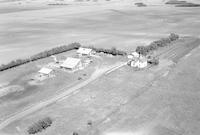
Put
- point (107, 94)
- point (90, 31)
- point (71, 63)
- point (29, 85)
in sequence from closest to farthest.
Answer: point (107, 94), point (29, 85), point (71, 63), point (90, 31)

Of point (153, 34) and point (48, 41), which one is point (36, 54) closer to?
point (48, 41)

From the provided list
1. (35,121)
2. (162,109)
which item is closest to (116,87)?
(162,109)

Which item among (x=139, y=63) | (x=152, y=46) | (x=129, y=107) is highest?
(x=152, y=46)

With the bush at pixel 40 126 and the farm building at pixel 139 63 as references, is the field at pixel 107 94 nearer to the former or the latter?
the bush at pixel 40 126

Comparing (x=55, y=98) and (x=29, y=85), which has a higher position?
(x=29, y=85)

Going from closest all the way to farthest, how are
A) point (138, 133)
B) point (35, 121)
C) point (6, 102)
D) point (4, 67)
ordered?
point (138, 133), point (35, 121), point (6, 102), point (4, 67)

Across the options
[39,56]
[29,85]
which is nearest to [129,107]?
[29,85]

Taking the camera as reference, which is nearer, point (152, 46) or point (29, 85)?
point (29, 85)

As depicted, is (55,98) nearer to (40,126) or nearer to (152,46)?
(40,126)

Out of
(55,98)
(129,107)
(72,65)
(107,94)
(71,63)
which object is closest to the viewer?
(129,107)
